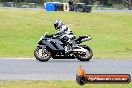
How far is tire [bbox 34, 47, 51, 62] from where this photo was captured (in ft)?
61.9

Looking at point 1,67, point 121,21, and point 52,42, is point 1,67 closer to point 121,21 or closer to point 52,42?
point 52,42

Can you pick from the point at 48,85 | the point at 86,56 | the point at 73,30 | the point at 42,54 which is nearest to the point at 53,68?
the point at 42,54

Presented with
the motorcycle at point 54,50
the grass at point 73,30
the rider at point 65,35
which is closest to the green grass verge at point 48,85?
the motorcycle at point 54,50

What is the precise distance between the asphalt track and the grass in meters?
5.09

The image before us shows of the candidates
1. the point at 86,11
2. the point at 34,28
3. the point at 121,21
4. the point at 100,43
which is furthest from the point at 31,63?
the point at 86,11

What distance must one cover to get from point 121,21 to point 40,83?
32.4 metres

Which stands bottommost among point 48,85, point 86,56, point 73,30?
point 73,30

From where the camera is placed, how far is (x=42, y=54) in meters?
19.0

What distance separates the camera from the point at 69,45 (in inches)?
755

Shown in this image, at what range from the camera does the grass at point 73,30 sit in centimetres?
2736

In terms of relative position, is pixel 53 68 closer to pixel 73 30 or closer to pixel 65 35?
pixel 65 35

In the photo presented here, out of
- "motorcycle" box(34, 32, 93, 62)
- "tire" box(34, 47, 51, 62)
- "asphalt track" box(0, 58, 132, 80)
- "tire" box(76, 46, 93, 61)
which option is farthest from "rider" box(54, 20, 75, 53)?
"tire" box(34, 47, 51, 62)

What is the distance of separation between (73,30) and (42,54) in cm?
1854

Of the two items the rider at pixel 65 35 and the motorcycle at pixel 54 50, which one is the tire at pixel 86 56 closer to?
the motorcycle at pixel 54 50
